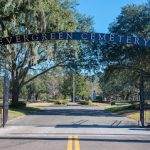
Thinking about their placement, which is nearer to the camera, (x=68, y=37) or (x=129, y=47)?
(x=68, y=37)

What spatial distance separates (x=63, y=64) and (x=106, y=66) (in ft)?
24.3

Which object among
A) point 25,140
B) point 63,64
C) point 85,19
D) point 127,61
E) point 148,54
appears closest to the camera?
point 25,140

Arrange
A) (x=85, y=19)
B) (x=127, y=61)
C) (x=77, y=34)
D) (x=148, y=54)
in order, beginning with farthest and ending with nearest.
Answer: (x=85, y=19)
(x=127, y=61)
(x=148, y=54)
(x=77, y=34)

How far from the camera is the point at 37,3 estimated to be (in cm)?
2580

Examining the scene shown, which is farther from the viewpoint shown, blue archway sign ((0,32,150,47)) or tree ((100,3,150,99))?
tree ((100,3,150,99))

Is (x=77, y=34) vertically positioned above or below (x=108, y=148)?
above

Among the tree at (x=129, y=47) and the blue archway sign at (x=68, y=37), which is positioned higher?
the tree at (x=129, y=47)

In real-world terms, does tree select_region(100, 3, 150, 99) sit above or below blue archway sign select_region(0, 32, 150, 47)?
above

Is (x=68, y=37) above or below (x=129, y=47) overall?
below

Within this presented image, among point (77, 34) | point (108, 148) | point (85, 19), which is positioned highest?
point (85, 19)

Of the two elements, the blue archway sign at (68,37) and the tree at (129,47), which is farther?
the tree at (129,47)

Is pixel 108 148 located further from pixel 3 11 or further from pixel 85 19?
pixel 85 19

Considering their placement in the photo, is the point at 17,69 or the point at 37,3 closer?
the point at 37,3

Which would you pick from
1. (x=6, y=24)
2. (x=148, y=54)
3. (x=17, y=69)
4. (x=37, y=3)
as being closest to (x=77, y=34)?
(x=37, y=3)
